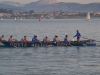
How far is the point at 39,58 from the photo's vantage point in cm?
4066

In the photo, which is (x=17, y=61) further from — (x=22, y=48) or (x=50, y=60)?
(x=22, y=48)

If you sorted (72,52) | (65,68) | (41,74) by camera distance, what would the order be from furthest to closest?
(72,52) < (65,68) < (41,74)

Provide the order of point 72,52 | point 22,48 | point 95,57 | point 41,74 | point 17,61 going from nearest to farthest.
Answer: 1. point 41,74
2. point 17,61
3. point 95,57
4. point 72,52
5. point 22,48

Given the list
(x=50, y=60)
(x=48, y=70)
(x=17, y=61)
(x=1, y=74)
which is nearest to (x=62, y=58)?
(x=50, y=60)

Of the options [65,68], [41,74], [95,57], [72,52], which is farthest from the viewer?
[72,52]

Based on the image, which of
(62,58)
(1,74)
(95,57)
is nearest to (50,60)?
(62,58)

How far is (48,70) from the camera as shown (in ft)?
110

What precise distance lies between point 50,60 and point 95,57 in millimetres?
4801

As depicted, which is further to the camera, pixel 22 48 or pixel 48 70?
pixel 22 48

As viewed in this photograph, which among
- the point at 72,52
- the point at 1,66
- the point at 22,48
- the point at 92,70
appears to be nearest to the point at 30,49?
the point at 22,48

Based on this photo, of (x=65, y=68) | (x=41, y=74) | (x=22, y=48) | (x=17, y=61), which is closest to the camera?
(x=41, y=74)

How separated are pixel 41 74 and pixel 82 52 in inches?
559

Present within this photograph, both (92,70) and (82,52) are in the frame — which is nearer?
(92,70)

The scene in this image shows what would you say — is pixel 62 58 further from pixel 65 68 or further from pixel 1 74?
pixel 1 74
